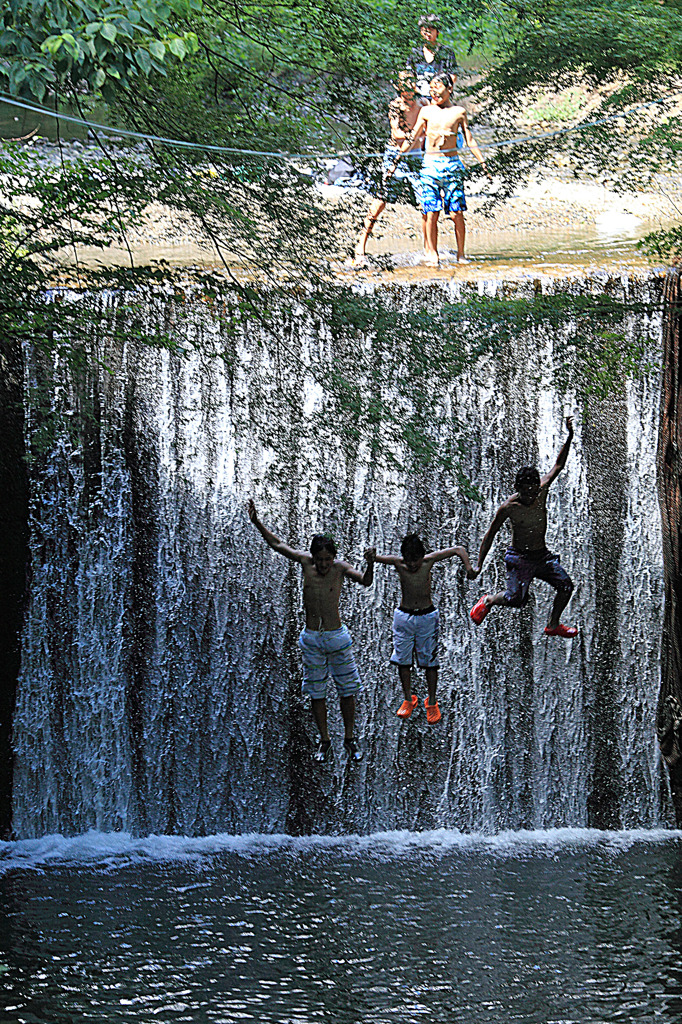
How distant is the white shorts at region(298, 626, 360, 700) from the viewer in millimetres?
7031

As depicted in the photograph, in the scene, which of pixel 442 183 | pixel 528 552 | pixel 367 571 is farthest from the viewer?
pixel 442 183

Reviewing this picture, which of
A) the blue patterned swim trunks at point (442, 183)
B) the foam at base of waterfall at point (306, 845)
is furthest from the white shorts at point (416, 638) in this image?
the blue patterned swim trunks at point (442, 183)

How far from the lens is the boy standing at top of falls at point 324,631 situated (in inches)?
268

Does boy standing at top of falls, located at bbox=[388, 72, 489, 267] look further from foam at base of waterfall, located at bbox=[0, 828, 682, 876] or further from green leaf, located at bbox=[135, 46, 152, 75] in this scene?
foam at base of waterfall, located at bbox=[0, 828, 682, 876]

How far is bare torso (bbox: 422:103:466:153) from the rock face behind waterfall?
1.11 m

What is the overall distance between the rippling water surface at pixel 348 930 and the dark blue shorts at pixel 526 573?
197 centimetres

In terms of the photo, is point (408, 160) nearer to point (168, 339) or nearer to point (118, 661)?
point (168, 339)

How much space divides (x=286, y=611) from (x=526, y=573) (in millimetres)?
2120

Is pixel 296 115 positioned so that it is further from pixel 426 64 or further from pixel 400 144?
pixel 426 64

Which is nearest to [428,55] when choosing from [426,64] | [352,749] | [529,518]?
[426,64]

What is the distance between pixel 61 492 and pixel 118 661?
4.53 ft

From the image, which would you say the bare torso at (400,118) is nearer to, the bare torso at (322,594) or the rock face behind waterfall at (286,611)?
the rock face behind waterfall at (286,611)

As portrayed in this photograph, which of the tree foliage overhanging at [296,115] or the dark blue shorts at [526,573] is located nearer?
the dark blue shorts at [526,573]

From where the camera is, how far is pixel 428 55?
8.55 meters
